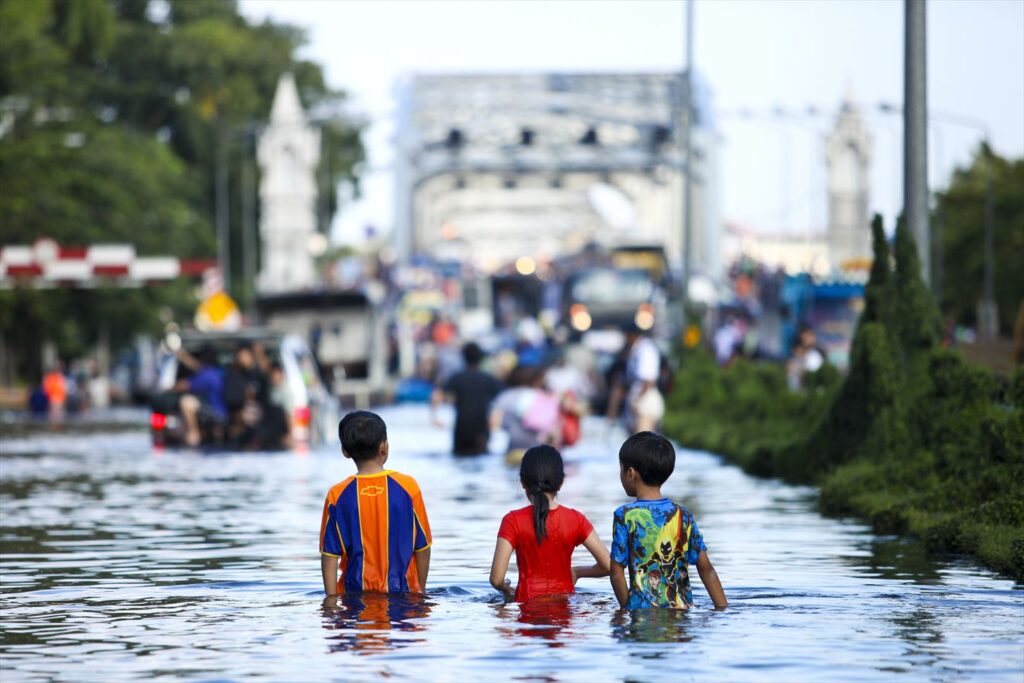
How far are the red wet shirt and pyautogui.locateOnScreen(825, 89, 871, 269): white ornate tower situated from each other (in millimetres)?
130057

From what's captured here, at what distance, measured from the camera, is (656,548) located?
33.8 ft

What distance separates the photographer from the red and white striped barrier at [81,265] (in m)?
57.5

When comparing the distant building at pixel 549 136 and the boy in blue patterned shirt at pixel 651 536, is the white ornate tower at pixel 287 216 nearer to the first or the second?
the distant building at pixel 549 136

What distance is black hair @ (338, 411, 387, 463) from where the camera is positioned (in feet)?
35.0

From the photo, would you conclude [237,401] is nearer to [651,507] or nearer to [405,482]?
[405,482]

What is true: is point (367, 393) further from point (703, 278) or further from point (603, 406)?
point (703, 278)

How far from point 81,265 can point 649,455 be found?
49338mm

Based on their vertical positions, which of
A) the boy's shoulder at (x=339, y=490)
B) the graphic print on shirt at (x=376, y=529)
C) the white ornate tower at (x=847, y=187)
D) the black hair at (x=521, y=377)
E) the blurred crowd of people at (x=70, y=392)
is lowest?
the blurred crowd of people at (x=70, y=392)

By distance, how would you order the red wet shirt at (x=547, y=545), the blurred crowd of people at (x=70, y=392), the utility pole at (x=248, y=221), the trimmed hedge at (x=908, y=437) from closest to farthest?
the red wet shirt at (x=547, y=545) < the trimmed hedge at (x=908, y=437) < the blurred crowd of people at (x=70, y=392) < the utility pole at (x=248, y=221)

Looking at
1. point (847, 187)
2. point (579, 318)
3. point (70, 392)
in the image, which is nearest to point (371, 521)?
point (70, 392)

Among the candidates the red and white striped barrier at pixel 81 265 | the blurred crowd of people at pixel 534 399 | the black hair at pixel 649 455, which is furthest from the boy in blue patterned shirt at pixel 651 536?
the red and white striped barrier at pixel 81 265

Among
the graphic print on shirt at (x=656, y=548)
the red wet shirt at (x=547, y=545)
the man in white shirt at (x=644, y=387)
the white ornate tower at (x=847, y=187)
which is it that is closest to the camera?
the graphic print on shirt at (x=656, y=548)

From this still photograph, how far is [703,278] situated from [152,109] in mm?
22221

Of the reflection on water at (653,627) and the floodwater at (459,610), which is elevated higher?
the reflection on water at (653,627)
